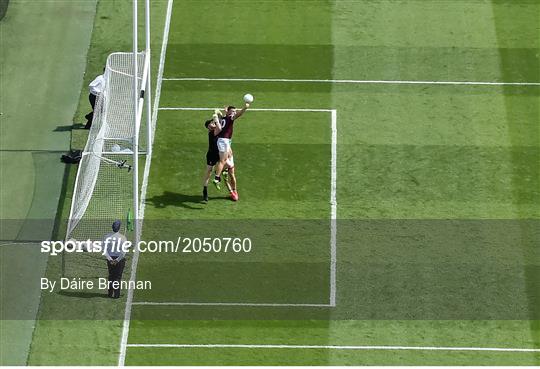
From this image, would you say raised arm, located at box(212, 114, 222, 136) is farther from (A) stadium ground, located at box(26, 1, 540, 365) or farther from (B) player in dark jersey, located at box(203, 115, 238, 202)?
(A) stadium ground, located at box(26, 1, 540, 365)

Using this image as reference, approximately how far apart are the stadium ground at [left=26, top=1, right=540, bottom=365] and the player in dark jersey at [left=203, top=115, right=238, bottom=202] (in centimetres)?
30

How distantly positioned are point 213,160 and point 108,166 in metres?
2.09

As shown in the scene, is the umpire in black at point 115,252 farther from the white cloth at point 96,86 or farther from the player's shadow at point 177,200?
the white cloth at point 96,86

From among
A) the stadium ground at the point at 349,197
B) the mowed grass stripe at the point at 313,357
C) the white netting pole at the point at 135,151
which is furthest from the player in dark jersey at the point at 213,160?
the mowed grass stripe at the point at 313,357

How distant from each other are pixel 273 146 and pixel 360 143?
5.99 ft

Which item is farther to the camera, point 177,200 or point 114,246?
point 177,200

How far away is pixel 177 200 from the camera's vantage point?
35.7 meters

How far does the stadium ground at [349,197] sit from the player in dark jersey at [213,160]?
30 centimetres

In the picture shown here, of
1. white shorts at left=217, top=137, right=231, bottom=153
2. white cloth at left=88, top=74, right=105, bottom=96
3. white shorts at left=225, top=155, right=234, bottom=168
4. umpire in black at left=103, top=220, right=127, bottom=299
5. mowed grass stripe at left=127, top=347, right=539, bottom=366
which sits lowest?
mowed grass stripe at left=127, top=347, right=539, bottom=366

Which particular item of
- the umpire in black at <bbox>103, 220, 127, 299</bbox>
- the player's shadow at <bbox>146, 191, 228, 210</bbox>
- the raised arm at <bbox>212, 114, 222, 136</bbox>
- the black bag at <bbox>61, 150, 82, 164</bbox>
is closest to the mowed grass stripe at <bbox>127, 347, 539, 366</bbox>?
the umpire in black at <bbox>103, 220, 127, 299</bbox>

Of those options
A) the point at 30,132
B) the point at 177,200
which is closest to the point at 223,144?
the point at 177,200

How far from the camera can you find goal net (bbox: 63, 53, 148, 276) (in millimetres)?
34062

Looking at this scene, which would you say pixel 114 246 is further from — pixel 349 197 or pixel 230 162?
pixel 349 197

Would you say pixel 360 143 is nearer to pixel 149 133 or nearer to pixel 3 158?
pixel 149 133
